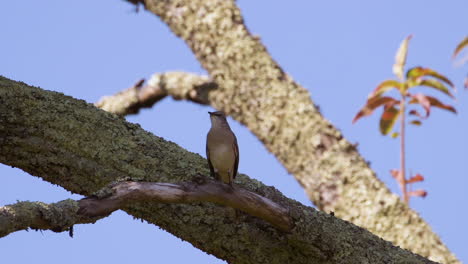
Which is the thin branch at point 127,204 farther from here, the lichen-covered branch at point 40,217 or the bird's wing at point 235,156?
the bird's wing at point 235,156

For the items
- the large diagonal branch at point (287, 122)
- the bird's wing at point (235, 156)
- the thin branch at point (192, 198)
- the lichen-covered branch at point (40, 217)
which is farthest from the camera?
the large diagonal branch at point (287, 122)

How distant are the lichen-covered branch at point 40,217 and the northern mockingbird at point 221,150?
1.01 meters

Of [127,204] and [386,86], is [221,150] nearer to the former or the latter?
[127,204]

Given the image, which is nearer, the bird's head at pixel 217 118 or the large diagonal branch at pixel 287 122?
the bird's head at pixel 217 118

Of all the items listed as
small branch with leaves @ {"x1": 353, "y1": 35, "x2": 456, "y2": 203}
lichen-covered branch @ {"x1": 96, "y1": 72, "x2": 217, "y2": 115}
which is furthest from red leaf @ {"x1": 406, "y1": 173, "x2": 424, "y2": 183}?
lichen-covered branch @ {"x1": 96, "y1": 72, "x2": 217, "y2": 115}

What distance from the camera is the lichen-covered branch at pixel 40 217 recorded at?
2.70 metres

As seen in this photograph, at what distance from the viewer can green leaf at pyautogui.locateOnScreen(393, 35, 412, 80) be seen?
5102mm

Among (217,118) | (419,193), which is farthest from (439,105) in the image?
(217,118)

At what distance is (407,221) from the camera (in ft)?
18.3

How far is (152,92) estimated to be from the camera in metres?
7.32

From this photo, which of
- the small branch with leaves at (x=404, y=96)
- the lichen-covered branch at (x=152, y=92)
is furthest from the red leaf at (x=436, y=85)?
the lichen-covered branch at (x=152, y=92)

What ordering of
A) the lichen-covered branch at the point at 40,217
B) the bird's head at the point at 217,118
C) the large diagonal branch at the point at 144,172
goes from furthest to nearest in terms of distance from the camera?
the bird's head at the point at 217,118 < the large diagonal branch at the point at 144,172 < the lichen-covered branch at the point at 40,217

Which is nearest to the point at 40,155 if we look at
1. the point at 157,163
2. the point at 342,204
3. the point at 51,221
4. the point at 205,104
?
the point at 157,163

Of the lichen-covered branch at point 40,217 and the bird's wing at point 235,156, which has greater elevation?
the bird's wing at point 235,156
